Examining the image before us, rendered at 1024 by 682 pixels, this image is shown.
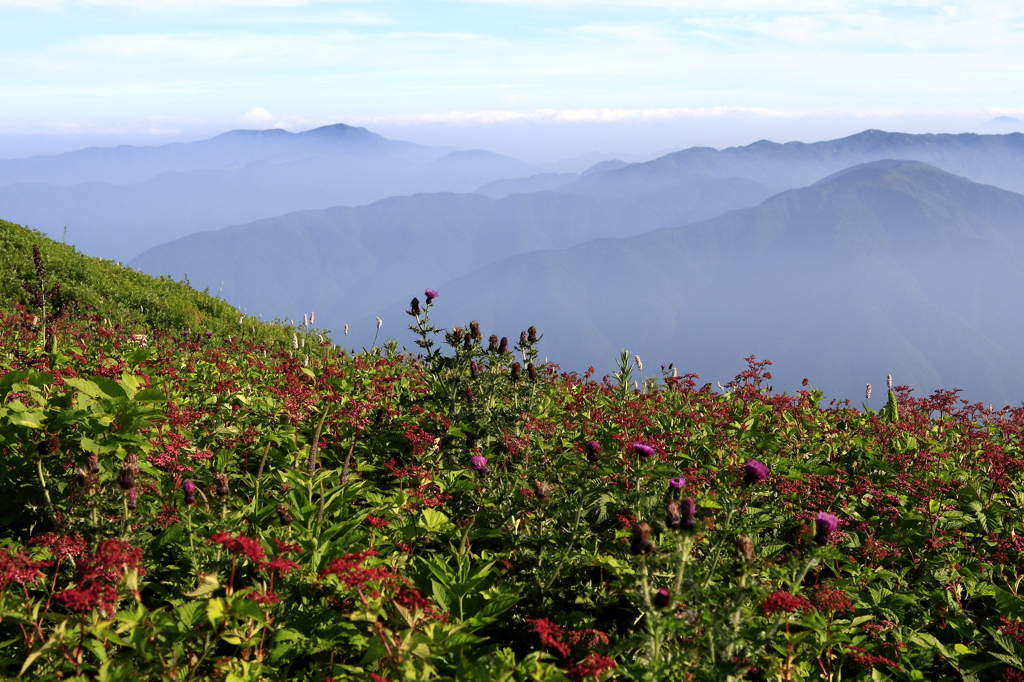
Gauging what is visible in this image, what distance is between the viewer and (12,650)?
3.52m

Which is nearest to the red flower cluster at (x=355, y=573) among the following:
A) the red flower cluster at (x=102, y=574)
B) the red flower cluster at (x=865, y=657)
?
the red flower cluster at (x=102, y=574)

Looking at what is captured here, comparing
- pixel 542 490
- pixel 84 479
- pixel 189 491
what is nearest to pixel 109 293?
pixel 84 479

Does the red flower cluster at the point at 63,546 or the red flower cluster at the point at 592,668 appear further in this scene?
the red flower cluster at the point at 63,546

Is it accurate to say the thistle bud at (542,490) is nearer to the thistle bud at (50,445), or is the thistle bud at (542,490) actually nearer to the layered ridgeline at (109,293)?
the thistle bud at (50,445)

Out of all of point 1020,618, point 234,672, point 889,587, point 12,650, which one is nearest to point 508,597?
point 234,672

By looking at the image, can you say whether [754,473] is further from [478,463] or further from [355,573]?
[355,573]

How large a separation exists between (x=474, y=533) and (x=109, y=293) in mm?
16088

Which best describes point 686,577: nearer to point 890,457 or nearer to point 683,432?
point 683,432

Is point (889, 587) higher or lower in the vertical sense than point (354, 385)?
lower

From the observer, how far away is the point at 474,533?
4793mm

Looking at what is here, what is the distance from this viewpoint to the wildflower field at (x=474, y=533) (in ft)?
10.4

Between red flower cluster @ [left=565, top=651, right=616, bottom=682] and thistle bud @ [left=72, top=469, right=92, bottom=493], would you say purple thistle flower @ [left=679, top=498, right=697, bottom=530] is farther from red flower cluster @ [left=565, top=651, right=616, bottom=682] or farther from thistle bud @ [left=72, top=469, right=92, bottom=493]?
thistle bud @ [left=72, top=469, right=92, bottom=493]

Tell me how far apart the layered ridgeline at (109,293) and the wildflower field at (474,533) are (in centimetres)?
847

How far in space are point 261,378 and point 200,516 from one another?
3588mm
